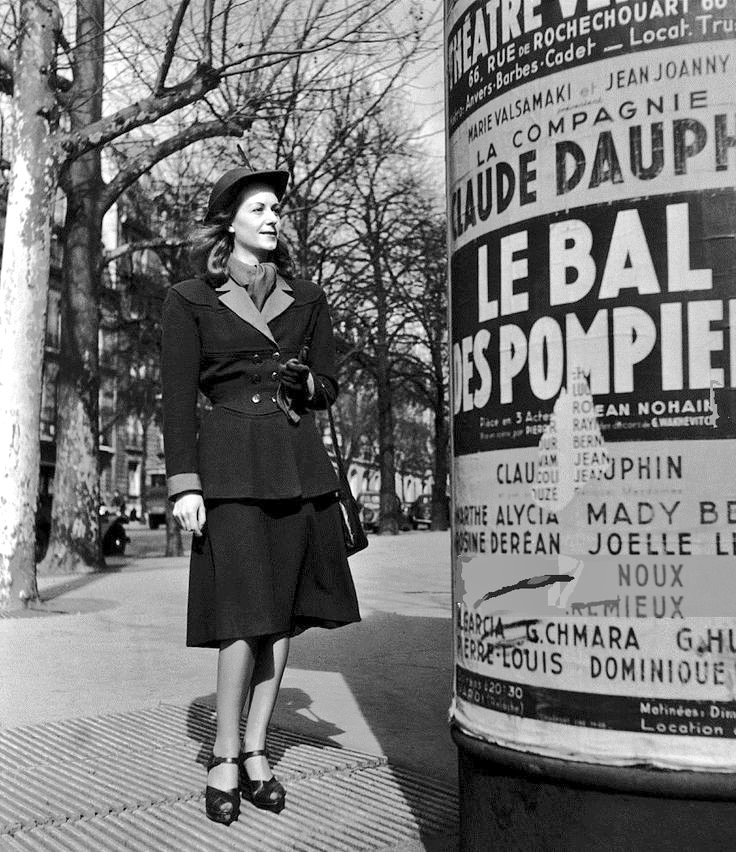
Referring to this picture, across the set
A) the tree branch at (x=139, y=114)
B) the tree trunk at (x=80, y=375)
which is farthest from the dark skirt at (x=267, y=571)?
the tree trunk at (x=80, y=375)

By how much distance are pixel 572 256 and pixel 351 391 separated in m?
32.6

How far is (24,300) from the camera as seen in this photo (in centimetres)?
1018

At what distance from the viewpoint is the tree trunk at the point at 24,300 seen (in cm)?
1009

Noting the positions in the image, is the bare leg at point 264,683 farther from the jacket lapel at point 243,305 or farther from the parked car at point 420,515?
the parked car at point 420,515

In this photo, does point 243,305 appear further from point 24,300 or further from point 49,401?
point 49,401

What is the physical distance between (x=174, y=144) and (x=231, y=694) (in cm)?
1110

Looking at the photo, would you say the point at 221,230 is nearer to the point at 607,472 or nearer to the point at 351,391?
the point at 607,472

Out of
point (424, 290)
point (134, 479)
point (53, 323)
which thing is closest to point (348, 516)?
point (424, 290)

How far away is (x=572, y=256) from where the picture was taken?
2.24 m

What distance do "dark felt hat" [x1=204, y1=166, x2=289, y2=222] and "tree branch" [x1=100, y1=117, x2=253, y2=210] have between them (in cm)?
971

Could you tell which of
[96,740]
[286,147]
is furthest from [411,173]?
[96,740]

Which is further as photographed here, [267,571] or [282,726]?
[282,726]

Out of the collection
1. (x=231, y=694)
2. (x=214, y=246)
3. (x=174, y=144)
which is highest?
(x=174, y=144)

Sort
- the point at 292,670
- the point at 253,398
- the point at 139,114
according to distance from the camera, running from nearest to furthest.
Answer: the point at 253,398
the point at 292,670
the point at 139,114
